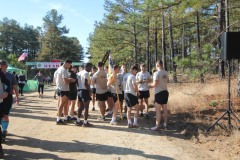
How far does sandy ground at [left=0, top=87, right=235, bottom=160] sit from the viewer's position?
21.6ft

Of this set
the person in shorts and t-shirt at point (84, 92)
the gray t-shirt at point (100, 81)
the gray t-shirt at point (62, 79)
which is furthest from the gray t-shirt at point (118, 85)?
the gray t-shirt at point (62, 79)

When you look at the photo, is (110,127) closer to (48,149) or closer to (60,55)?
(48,149)

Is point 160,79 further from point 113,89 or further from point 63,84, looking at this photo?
point 63,84

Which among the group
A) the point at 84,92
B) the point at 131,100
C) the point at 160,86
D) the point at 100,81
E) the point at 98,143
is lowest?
the point at 98,143

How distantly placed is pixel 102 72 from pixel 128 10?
77.8ft

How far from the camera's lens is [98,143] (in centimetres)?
758

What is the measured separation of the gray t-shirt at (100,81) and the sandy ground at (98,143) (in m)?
1.16

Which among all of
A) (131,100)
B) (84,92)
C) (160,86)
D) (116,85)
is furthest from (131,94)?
(84,92)

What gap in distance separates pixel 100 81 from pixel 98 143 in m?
3.10

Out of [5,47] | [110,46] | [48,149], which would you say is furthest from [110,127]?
[5,47]

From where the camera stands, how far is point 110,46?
36.8 m

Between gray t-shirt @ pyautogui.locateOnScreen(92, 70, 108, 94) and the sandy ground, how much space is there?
45.7 inches

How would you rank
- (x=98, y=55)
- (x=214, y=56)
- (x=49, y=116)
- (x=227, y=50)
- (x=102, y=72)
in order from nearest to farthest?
(x=227, y=50), (x=214, y=56), (x=102, y=72), (x=49, y=116), (x=98, y=55)

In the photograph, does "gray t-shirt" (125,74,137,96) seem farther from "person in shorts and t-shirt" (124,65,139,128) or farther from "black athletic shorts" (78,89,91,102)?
"black athletic shorts" (78,89,91,102)
